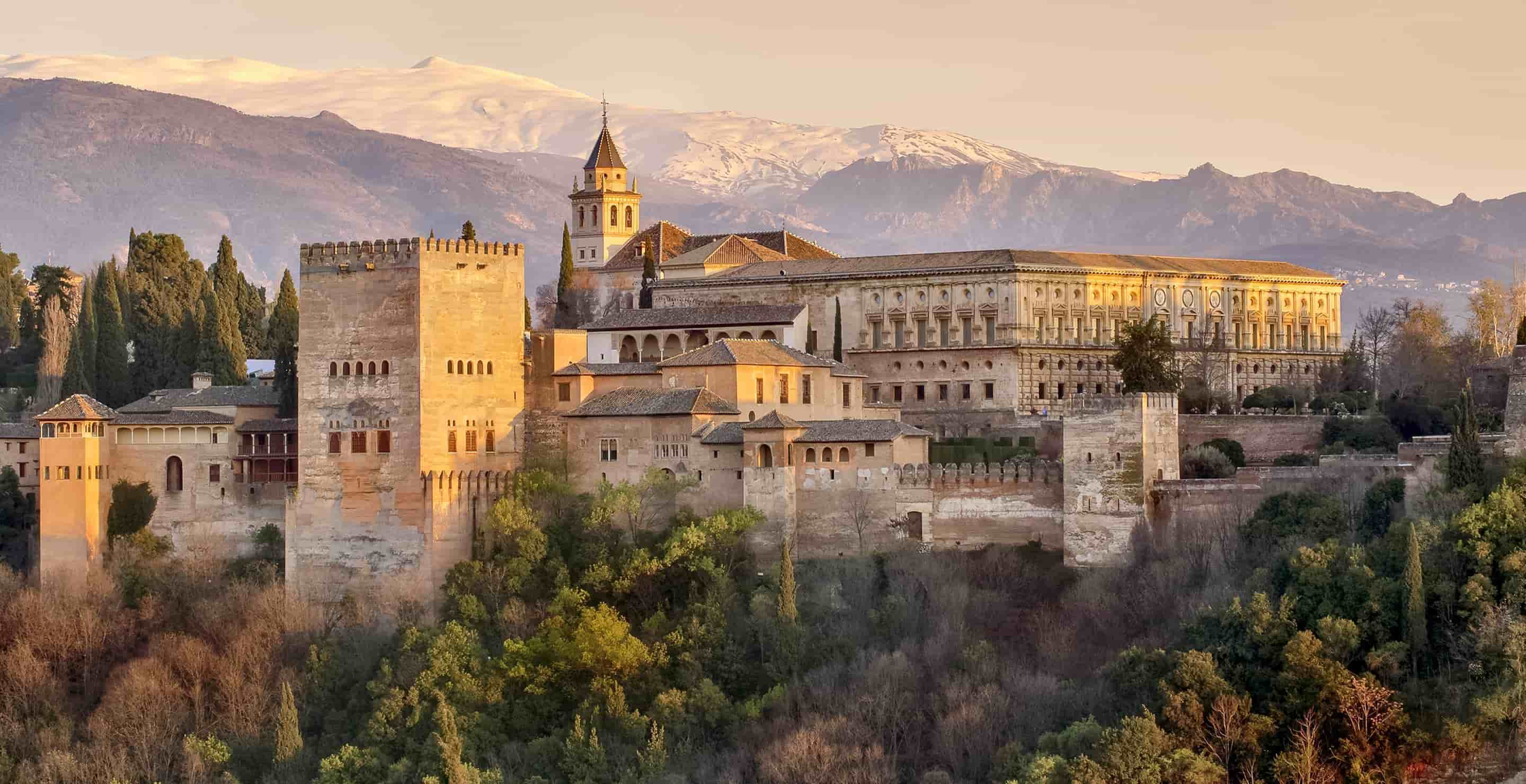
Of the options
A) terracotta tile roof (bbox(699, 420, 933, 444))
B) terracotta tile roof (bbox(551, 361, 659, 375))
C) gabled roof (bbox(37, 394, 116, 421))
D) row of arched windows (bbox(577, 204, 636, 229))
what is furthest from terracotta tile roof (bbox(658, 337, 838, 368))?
row of arched windows (bbox(577, 204, 636, 229))

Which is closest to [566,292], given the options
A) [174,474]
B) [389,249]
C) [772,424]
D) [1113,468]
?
[174,474]

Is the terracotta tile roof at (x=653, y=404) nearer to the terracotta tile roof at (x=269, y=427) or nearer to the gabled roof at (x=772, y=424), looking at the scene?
the gabled roof at (x=772, y=424)

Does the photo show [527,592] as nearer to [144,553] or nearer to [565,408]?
[565,408]

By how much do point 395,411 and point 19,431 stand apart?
1185 cm

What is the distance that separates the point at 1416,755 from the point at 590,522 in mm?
18795

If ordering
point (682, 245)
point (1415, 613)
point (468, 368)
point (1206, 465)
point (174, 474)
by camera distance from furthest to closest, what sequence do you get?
point (682, 245) < point (174, 474) < point (1206, 465) < point (468, 368) < point (1415, 613)

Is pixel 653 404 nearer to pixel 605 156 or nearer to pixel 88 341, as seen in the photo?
pixel 88 341

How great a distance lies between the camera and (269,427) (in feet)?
172

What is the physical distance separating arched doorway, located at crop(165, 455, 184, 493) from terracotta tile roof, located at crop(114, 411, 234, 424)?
2.80 feet

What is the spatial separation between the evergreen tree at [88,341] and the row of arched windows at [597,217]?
21.0m

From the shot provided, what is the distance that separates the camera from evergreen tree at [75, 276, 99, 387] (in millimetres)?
62719

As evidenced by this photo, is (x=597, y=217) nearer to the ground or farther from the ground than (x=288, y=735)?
farther from the ground

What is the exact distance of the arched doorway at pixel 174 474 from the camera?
52.0 m

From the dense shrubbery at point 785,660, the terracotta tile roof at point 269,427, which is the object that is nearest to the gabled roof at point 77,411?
the dense shrubbery at point 785,660
